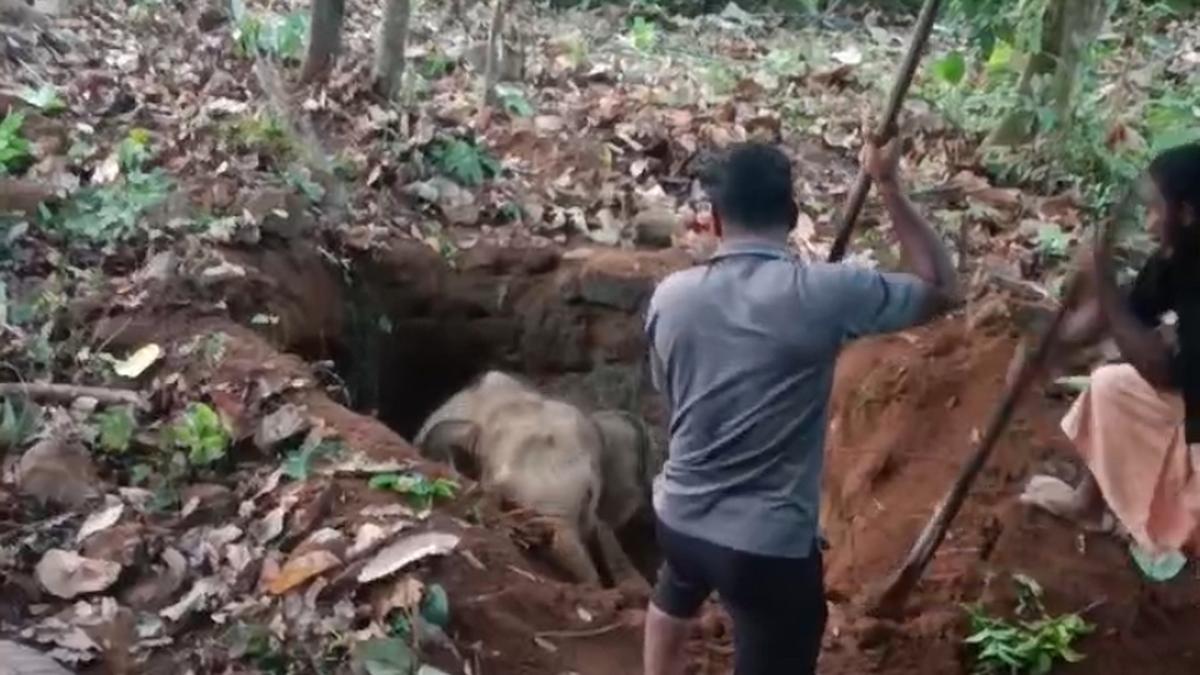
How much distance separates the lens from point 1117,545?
519cm

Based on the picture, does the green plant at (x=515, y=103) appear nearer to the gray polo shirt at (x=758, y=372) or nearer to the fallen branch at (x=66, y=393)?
the fallen branch at (x=66, y=393)

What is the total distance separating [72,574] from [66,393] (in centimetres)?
94

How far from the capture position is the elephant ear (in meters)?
6.51

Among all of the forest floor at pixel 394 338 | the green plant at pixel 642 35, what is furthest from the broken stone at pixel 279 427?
the green plant at pixel 642 35

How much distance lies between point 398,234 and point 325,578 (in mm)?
3052

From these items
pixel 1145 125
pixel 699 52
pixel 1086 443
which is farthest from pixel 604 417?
pixel 699 52

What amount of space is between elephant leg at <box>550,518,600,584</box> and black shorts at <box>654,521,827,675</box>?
5.55 feet

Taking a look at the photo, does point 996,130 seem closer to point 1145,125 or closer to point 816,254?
point 1145,125

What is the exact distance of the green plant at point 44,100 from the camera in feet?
24.7

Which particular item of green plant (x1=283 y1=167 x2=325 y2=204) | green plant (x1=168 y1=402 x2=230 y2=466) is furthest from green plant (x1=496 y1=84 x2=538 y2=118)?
green plant (x1=168 y1=402 x2=230 y2=466)

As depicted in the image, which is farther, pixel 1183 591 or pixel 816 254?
pixel 816 254

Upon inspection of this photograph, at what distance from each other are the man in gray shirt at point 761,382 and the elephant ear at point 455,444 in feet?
9.04

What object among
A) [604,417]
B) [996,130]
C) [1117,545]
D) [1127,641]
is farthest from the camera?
[996,130]

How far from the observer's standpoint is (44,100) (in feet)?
24.8
